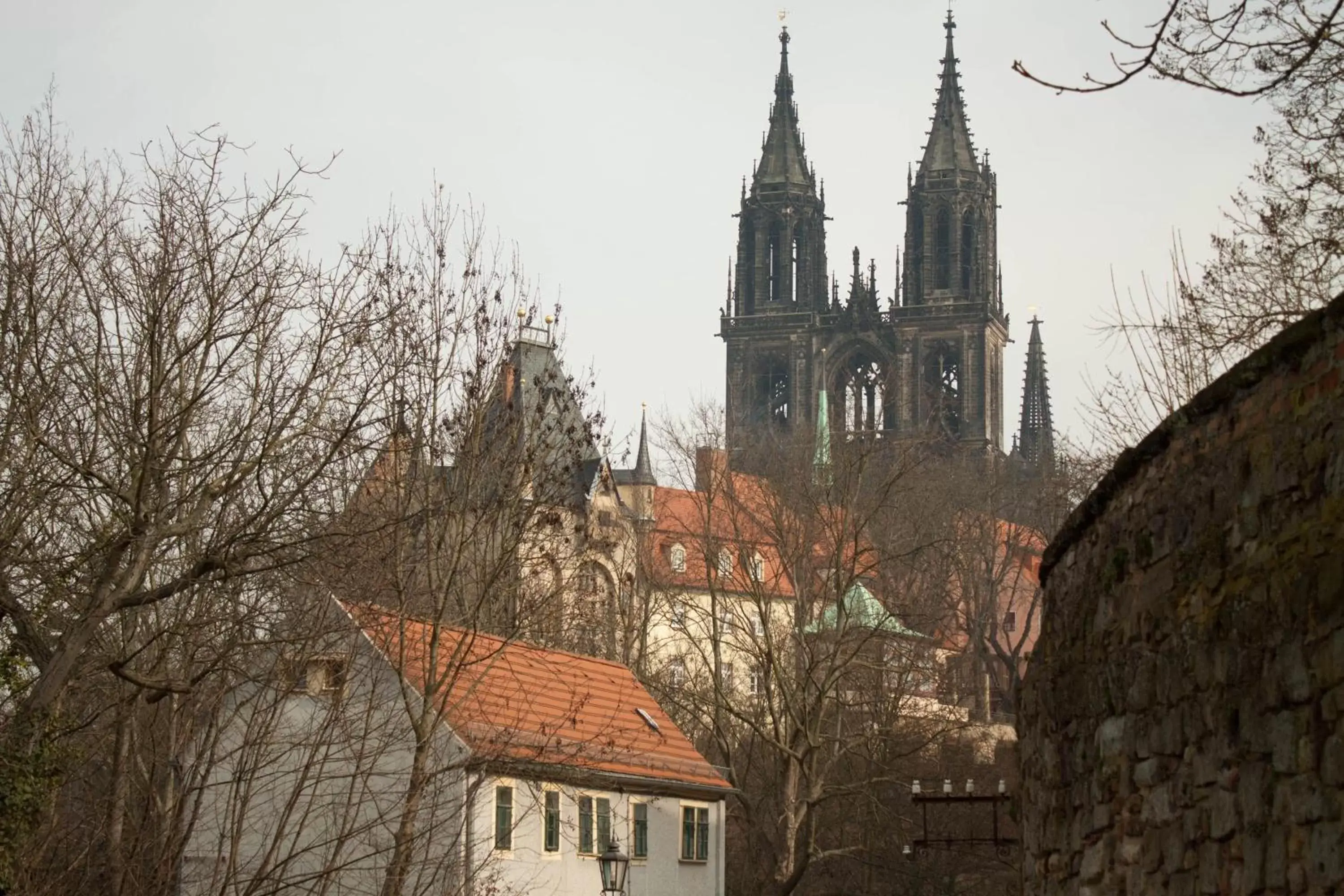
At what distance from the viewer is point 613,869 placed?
71.9 feet

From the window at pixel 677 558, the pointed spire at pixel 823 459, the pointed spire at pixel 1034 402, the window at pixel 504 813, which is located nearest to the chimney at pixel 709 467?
the pointed spire at pixel 823 459

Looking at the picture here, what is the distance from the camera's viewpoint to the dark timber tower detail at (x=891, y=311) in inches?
4178

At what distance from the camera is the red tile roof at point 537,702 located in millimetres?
25609

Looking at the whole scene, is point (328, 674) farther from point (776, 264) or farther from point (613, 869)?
point (776, 264)

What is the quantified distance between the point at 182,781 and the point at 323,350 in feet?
27.9

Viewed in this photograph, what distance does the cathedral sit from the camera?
106125 millimetres

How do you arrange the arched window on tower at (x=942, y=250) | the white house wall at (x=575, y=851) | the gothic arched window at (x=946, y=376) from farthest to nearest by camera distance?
1. the arched window on tower at (x=942, y=250)
2. the gothic arched window at (x=946, y=376)
3. the white house wall at (x=575, y=851)

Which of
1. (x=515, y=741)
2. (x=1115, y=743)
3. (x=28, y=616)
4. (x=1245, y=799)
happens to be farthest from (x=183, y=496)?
(x=515, y=741)

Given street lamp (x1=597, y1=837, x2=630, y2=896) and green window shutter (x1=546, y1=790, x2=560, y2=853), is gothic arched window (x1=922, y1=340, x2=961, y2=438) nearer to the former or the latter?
green window shutter (x1=546, y1=790, x2=560, y2=853)

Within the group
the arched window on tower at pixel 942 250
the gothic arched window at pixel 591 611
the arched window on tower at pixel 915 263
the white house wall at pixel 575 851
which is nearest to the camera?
the white house wall at pixel 575 851

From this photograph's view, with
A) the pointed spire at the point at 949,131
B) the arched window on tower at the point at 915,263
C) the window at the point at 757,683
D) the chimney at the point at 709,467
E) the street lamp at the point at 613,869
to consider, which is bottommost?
the street lamp at the point at 613,869

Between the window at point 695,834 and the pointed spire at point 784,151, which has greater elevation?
the pointed spire at point 784,151

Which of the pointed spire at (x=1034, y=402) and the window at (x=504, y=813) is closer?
the window at (x=504, y=813)

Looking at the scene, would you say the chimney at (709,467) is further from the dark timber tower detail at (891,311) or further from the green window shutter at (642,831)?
the dark timber tower detail at (891,311)
